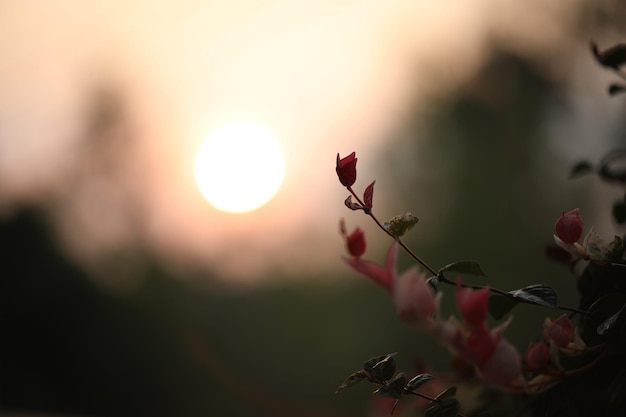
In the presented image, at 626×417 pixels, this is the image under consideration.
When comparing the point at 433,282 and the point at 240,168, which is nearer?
the point at 433,282

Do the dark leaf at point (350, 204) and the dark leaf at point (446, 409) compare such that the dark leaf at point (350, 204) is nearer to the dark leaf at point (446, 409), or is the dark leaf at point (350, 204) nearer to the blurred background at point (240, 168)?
the dark leaf at point (446, 409)

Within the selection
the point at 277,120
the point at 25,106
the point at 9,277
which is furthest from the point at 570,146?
the point at 9,277

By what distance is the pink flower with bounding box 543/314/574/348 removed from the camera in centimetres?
33

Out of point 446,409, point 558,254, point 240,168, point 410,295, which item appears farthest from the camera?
point 240,168

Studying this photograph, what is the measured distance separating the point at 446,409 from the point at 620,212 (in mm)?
275

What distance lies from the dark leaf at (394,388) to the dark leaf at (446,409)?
0.8 inches

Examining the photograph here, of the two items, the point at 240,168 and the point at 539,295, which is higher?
the point at 240,168

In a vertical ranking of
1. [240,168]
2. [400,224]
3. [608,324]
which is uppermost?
[240,168]

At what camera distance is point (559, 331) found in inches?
13.0

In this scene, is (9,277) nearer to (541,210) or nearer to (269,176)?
(269,176)

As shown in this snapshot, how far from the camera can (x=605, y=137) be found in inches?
106

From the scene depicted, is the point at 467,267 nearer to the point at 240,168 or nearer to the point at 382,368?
the point at 382,368

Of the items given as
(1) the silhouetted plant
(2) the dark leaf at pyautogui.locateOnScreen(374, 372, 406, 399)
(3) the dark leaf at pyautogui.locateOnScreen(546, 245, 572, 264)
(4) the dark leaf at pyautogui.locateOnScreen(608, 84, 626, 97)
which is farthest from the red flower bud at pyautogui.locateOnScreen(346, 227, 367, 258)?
(4) the dark leaf at pyautogui.locateOnScreen(608, 84, 626, 97)

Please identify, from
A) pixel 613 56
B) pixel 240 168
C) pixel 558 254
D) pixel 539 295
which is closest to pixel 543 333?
pixel 539 295
